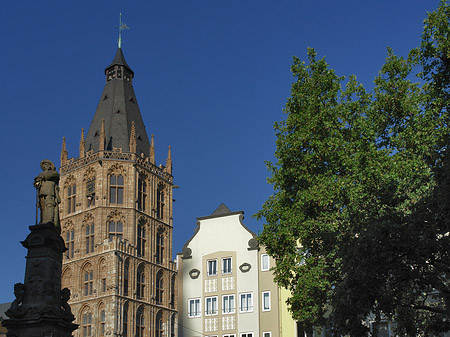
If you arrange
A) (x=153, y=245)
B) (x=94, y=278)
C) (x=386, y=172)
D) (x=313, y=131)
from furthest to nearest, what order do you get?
(x=153, y=245)
(x=94, y=278)
(x=313, y=131)
(x=386, y=172)

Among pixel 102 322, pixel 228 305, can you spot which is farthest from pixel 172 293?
pixel 228 305

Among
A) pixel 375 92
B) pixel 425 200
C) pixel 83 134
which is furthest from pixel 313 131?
pixel 83 134

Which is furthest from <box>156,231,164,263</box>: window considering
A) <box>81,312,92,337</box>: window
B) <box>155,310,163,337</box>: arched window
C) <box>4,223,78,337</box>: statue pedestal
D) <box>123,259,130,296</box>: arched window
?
<box>4,223,78,337</box>: statue pedestal

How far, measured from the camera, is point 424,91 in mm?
31062

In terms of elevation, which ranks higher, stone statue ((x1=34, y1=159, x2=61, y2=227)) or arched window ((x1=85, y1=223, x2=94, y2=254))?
arched window ((x1=85, y1=223, x2=94, y2=254))

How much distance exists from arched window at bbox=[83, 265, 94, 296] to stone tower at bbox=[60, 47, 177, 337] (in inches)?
3.7

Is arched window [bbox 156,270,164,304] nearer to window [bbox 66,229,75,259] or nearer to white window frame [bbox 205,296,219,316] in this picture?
window [bbox 66,229,75,259]

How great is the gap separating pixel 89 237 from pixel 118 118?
46.2 ft

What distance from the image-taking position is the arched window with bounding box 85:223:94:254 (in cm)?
6401

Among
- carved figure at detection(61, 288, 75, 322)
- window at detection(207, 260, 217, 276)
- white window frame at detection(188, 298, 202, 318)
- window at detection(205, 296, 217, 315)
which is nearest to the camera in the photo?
carved figure at detection(61, 288, 75, 322)

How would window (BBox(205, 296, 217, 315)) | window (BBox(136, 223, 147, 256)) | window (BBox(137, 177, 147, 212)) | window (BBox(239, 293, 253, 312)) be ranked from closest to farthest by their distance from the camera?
window (BBox(239, 293, 253, 312)), window (BBox(205, 296, 217, 315)), window (BBox(136, 223, 147, 256)), window (BBox(137, 177, 147, 212))

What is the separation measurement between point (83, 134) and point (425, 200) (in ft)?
176

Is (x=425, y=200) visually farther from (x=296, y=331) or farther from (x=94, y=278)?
(x=94, y=278)

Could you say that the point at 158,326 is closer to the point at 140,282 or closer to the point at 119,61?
the point at 140,282
